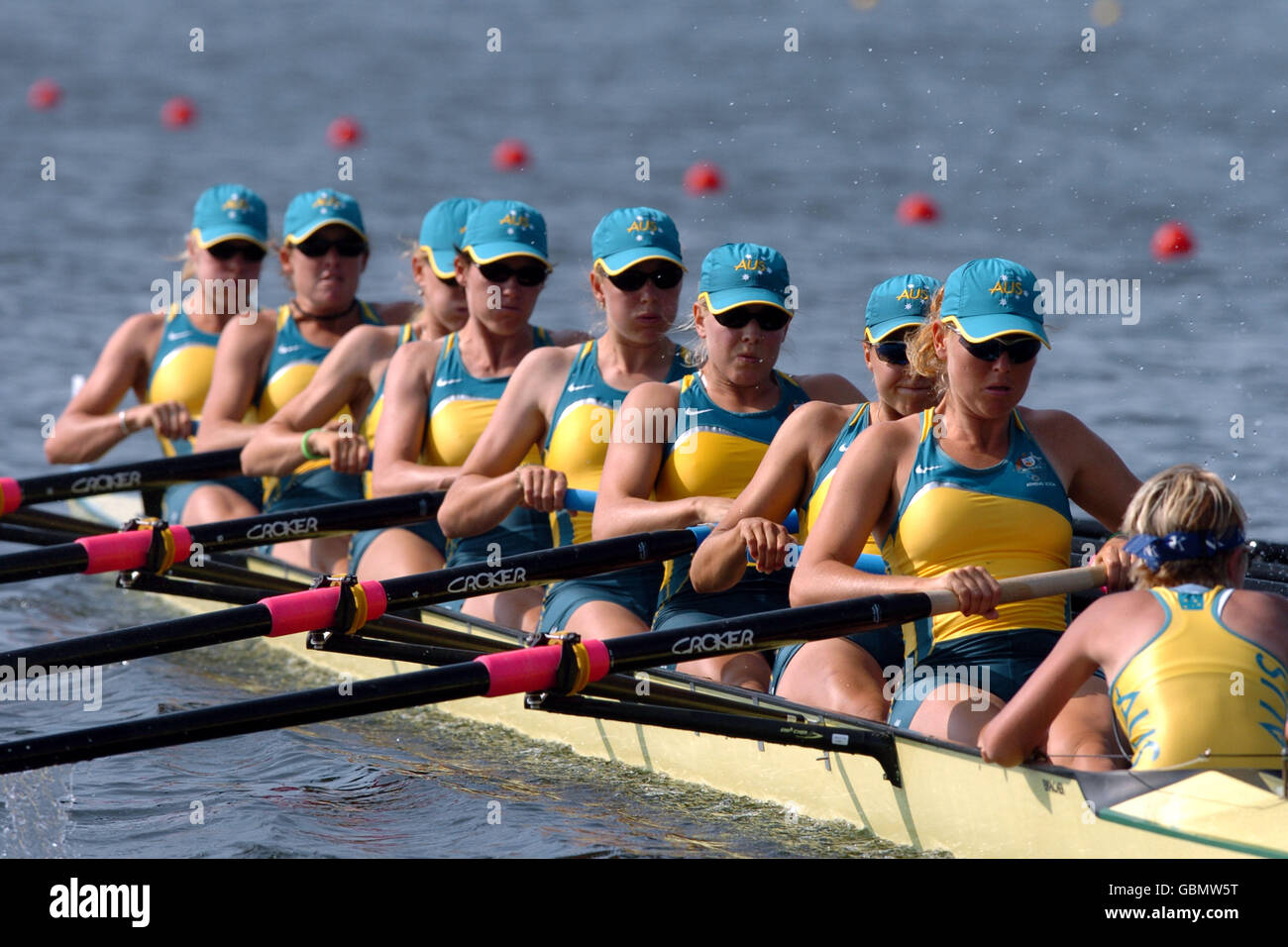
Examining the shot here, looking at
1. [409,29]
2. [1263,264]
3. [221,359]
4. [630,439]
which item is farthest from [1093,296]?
[409,29]

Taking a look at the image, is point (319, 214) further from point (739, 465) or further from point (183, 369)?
point (739, 465)

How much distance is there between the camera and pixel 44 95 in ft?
85.6

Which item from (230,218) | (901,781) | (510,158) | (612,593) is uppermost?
(510,158)

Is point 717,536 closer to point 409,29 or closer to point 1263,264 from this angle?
point 1263,264

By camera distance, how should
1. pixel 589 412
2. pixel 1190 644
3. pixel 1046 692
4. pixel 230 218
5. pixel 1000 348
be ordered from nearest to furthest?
1. pixel 1190 644
2. pixel 1046 692
3. pixel 1000 348
4. pixel 589 412
5. pixel 230 218

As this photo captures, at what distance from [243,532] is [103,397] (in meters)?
2.28

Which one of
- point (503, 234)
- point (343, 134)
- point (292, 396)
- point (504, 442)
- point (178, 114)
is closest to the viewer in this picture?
point (504, 442)

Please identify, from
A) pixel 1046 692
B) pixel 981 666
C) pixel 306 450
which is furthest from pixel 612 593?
pixel 1046 692

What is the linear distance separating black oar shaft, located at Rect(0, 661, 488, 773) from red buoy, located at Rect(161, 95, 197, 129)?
21.5 metres

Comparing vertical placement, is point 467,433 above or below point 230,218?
below

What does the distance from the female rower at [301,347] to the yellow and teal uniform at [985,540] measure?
308 cm

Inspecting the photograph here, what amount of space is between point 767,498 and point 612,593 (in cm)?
82

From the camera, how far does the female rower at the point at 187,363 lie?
24.1 ft

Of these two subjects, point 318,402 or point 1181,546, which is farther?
point 318,402
